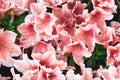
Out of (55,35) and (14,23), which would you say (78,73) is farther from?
(14,23)

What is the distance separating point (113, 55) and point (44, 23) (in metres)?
0.40

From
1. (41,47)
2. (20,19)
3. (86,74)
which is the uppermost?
(20,19)

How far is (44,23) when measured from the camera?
208 centimetres

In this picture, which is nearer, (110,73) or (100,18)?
(110,73)

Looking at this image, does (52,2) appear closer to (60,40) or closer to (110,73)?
(60,40)

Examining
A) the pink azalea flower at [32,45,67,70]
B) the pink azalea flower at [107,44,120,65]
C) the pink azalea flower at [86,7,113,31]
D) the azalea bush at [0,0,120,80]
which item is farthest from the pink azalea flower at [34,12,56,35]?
the pink azalea flower at [107,44,120,65]

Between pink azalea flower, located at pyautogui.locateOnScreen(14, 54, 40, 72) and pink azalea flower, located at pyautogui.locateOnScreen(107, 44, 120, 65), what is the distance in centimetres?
37

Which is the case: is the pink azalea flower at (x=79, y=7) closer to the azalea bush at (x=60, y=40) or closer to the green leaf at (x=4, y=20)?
the azalea bush at (x=60, y=40)

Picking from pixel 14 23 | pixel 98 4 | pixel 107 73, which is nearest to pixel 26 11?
pixel 14 23

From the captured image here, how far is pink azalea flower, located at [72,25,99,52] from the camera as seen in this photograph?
2.02 metres

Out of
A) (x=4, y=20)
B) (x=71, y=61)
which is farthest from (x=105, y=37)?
(x=4, y=20)

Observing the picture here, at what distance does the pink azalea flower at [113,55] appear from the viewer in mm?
2014

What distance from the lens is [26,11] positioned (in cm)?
222

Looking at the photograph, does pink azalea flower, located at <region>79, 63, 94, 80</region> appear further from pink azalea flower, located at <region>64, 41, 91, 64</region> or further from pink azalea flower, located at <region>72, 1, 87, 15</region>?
pink azalea flower, located at <region>72, 1, 87, 15</region>
